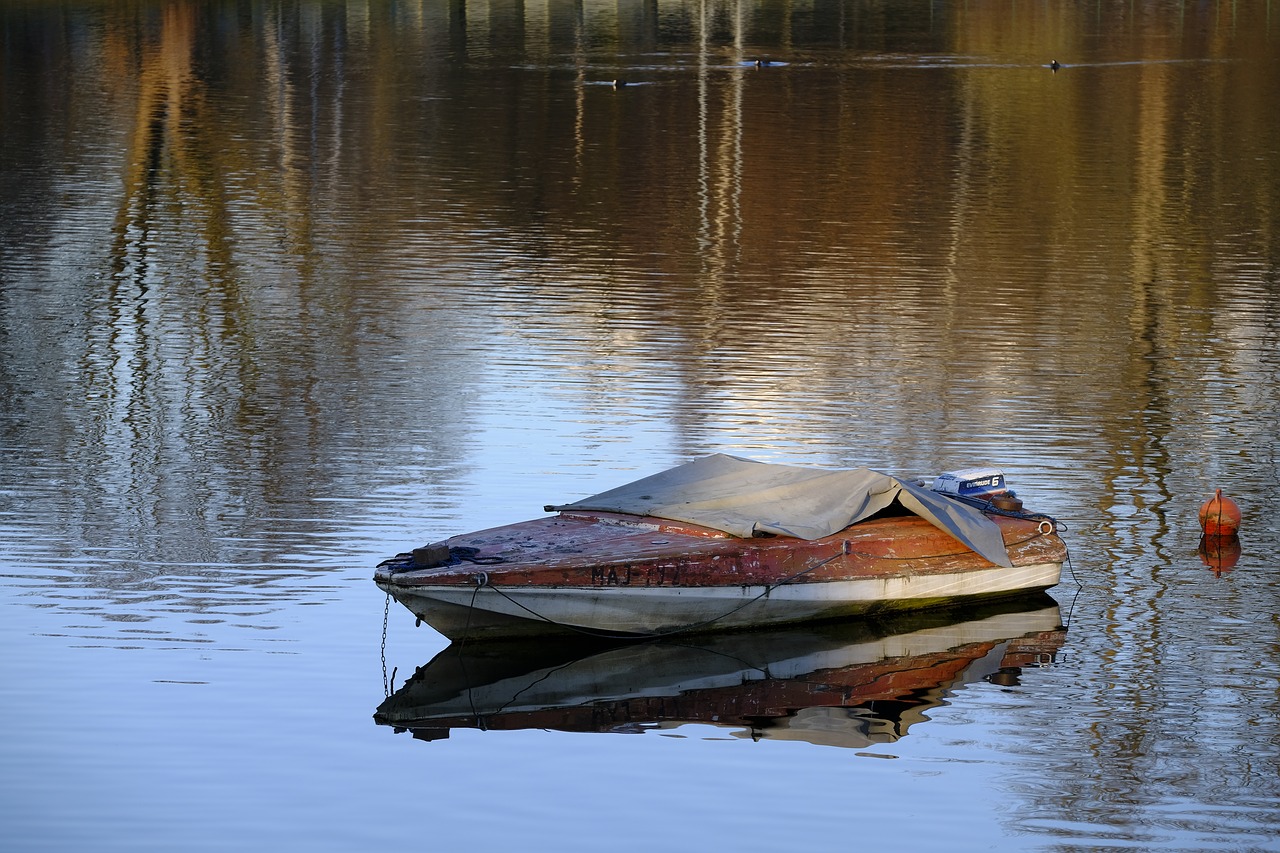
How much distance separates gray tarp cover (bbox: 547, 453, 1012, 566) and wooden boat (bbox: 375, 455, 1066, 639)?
0.07ft

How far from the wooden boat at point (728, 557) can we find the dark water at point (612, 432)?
1.73 feet

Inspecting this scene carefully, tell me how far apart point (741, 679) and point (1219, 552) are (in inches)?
292

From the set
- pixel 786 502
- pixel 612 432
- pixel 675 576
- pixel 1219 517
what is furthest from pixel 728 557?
pixel 612 432

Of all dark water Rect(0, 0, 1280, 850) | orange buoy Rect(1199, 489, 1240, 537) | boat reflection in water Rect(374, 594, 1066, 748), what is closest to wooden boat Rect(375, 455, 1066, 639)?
boat reflection in water Rect(374, 594, 1066, 748)

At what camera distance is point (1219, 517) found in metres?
23.6

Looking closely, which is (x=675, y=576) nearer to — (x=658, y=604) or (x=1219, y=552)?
(x=658, y=604)

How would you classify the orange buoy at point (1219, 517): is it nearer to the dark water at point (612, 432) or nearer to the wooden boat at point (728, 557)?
the dark water at point (612, 432)

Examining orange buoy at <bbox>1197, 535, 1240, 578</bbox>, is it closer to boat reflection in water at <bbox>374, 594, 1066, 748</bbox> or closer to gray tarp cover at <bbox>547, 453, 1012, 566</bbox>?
boat reflection in water at <bbox>374, 594, 1066, 748</bbox>

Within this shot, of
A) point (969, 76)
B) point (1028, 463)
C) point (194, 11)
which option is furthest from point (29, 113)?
point (1028, 463)

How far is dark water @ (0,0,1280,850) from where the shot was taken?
53.7ft

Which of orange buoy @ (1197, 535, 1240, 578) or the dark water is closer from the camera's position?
the dark water

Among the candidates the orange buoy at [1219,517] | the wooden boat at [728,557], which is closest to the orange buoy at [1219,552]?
the orange buoy at [1219,517]

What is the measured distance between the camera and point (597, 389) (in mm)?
31250

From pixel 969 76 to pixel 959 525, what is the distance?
225ft
